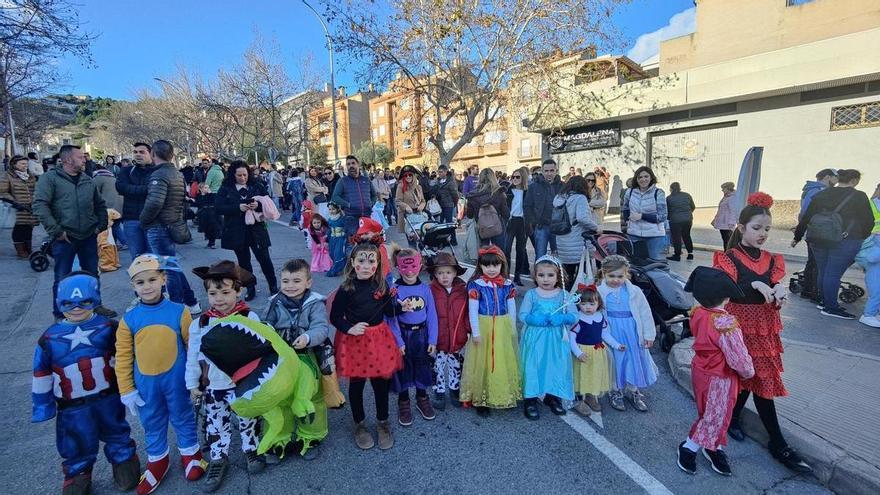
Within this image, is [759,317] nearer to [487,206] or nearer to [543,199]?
[543,199]

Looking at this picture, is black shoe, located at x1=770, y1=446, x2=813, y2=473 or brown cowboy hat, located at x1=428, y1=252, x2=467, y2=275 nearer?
black shoe, located at x1=770, y1=446, x2=813, y2=473

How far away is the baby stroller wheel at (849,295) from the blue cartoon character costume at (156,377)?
815cm

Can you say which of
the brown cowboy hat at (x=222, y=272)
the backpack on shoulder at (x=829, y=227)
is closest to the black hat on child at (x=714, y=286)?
the brown cowboy hat at (x=222, y=272)

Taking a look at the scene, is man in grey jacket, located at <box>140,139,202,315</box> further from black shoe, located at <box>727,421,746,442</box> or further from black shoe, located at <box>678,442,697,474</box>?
black shoe, located at <box>727,421,746,442</box>

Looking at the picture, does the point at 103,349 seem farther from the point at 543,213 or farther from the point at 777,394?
the point at 543,213

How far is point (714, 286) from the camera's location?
A: 8.59 feet

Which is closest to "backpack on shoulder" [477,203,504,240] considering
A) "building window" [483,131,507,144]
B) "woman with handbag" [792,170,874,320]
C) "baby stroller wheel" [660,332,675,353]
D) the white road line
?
"baby stroller wheel" [660,332,675,353]

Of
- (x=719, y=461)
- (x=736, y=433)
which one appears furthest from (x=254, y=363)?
(x=736, y=433)

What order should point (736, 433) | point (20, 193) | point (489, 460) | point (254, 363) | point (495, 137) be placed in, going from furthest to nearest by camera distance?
point (495, 137), point (20, 193), point (736, 433), point (489, 460), point (254, 363)

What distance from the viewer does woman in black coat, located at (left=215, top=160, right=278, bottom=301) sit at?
5.59m

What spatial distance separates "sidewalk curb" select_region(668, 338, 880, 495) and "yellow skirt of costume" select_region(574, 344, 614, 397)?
992 millimetres

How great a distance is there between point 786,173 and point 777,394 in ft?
50.0

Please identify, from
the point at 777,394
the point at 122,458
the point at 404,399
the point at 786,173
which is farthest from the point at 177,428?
the point at 786,173

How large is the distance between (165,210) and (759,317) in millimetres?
5702
